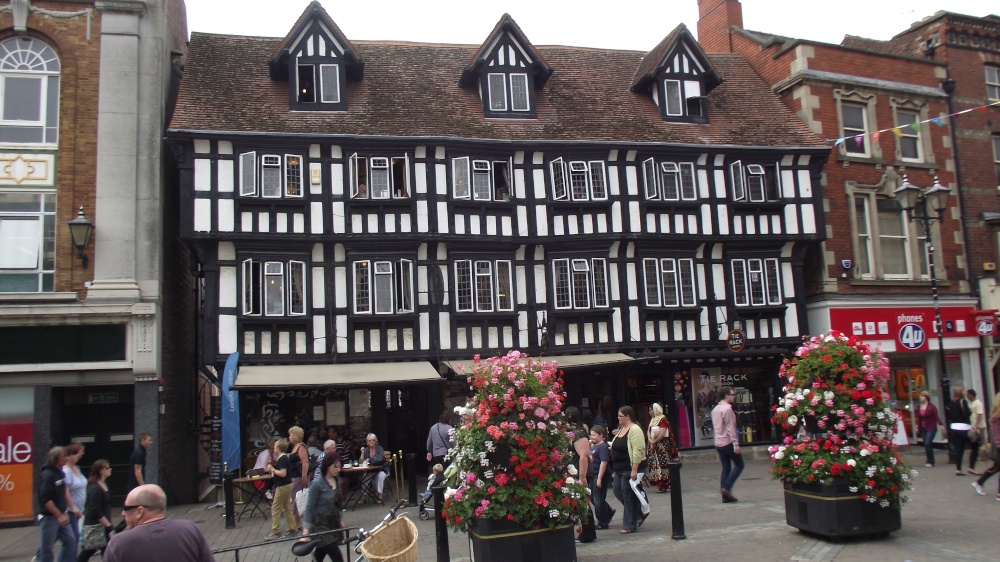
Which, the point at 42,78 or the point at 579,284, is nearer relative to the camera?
the point at 42,78

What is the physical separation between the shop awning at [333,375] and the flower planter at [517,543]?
8.65 m

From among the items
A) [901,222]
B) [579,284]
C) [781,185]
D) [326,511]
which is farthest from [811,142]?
[326,511]

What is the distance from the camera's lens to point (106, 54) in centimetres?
1728

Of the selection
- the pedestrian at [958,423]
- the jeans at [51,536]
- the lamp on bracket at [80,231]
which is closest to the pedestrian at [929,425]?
the pedestrian at [958,423]

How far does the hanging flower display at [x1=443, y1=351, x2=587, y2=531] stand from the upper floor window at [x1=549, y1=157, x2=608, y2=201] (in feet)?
38.8

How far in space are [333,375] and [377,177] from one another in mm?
4844

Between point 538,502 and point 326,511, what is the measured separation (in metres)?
2.30

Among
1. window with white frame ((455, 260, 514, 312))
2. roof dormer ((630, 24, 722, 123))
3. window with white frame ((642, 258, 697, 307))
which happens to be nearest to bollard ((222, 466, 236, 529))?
window with white frame ((455, 260, 514, 312))

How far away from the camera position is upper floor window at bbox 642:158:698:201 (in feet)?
68.2

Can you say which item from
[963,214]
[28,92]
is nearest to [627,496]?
[28,92]

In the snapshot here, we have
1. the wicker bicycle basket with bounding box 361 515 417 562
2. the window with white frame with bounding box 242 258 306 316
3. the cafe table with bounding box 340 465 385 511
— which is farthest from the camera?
the window with white frame with bounding box 242 258 306 316

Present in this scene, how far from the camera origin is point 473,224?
1970 centimetres

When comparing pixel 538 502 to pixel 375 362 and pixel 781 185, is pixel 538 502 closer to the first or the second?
pixel 375 362

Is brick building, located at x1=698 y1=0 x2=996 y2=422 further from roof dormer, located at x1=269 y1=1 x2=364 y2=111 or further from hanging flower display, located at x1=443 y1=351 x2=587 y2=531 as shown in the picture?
hanging flower display, located at x1=443 y1=351 x2=587 y2=531
